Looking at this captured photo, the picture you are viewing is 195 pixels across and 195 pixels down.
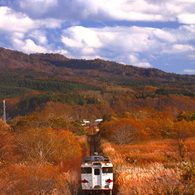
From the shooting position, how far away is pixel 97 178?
18.5 metres

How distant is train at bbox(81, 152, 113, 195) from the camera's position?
18266 mm

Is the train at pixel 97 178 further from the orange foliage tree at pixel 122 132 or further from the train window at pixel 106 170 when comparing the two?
the orange foliage tree at pixel 122 132

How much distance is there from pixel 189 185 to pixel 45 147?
2451cm

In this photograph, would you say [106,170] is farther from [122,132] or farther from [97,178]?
[122,132]

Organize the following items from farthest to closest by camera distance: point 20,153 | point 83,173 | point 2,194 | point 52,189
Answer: point 20,153 < point 83,173 < point 52,189 < point 2,194

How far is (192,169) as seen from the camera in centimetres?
1347

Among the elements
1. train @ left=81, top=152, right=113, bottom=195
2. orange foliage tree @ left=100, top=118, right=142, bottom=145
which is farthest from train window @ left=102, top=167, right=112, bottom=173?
orange foliage tree @ left=100, top=118, right=142, bottom=145

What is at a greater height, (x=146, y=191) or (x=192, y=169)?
(x=192, y=169)

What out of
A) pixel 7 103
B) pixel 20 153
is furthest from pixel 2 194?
pixel 7 103

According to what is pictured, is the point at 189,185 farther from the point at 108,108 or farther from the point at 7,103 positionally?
→ the point at 7,103

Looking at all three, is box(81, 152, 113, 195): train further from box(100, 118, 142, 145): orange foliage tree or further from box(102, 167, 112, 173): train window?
box(100, 118, 142, 145): orange foliage tree

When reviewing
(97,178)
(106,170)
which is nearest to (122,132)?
(106,170)

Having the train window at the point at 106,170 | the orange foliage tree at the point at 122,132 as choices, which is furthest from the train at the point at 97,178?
the orange foliage tree at the point at 122,132

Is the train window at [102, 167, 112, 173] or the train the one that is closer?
the train
